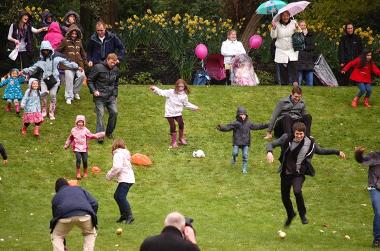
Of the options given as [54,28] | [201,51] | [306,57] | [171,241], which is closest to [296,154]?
[171,241]

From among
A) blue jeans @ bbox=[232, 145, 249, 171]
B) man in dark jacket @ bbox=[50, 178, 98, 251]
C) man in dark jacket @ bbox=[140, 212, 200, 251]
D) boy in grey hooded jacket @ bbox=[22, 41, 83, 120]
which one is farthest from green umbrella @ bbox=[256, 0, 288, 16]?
man in dark jacket @ bbox=[140, 212, 200, 251]

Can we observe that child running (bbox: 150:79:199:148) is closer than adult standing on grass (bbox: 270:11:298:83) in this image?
Yes

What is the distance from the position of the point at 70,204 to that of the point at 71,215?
0.14 meters

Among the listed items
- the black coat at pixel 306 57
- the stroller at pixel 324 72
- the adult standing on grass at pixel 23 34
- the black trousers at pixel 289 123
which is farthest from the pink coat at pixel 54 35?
the stroller at pixel 324 72

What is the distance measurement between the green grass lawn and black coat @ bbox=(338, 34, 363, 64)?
3.16ft

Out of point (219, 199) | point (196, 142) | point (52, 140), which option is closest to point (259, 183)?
point (219, 199)

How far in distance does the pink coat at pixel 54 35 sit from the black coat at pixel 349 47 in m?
7.45

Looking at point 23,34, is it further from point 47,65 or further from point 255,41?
point 255,41

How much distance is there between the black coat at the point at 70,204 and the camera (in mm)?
13000

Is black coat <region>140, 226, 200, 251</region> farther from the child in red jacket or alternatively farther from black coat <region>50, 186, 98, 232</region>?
the child in red jacket

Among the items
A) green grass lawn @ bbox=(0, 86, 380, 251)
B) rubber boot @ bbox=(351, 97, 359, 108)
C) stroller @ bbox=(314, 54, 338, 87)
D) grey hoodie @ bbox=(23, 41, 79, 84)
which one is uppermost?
grey hoodie @ bbox=(23, 41, 79, 84)

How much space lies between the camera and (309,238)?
618 inches

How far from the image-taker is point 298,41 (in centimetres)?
2522

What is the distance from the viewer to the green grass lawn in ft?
51.7
